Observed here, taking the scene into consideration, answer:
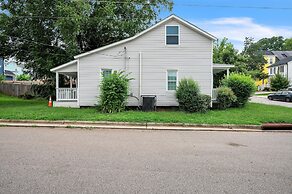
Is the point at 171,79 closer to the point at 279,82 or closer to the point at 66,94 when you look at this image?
the point at 66,94

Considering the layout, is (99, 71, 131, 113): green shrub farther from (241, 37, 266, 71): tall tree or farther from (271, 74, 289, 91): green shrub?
(241, 37, 266, 71): tall tree

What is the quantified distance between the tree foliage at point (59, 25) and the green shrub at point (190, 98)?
9.25 m

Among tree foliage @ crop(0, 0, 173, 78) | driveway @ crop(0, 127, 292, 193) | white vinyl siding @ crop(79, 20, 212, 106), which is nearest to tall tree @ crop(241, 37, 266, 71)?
tree foliage @ crop(0, 0, 173, 78)

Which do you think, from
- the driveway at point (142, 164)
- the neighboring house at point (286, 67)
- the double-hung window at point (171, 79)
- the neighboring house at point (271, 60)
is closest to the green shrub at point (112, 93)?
the double-hung window at point (171, 79)

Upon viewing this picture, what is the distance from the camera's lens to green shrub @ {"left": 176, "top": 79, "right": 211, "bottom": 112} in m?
12.9

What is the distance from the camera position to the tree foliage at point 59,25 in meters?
18.6

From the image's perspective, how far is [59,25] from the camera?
17.5 m

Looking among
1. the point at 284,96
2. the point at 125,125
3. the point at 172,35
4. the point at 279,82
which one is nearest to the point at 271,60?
the point at 279,82

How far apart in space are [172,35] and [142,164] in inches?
438

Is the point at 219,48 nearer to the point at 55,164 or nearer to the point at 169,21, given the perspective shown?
the point at 169,21

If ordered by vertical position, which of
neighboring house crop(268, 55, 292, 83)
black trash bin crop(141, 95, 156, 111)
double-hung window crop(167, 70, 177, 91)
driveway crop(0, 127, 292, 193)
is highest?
neighboring house crop(268, 55, 292, 83)

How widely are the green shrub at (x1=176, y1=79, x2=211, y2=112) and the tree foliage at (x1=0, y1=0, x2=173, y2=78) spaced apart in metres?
9.25

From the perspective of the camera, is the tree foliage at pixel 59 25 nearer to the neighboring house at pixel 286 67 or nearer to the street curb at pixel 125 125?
the street curb at pixel 125 125

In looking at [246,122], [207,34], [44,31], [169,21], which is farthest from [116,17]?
[246,122]
